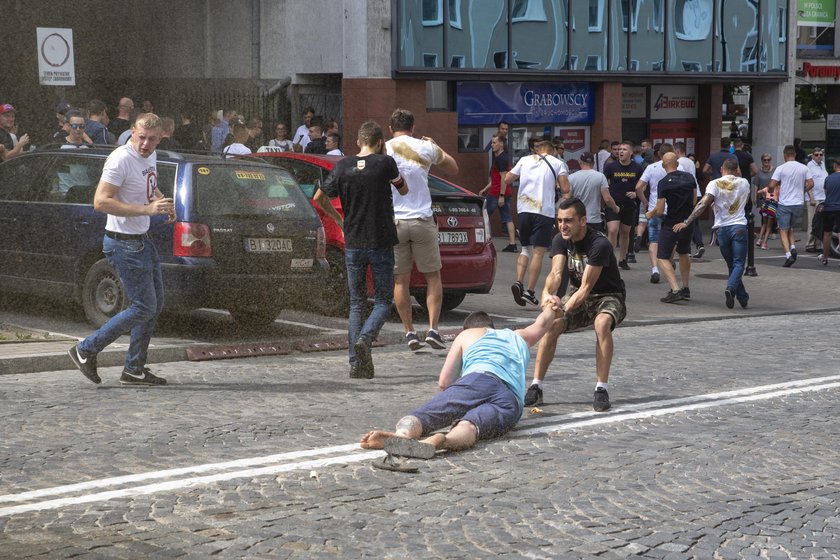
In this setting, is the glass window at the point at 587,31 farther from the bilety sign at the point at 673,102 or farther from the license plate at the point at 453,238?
the license plate at the point at 453,238

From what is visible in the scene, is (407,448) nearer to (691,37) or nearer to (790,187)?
(790,187)

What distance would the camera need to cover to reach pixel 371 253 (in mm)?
10305

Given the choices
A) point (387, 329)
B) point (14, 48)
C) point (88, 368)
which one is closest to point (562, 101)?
point (14, 48)

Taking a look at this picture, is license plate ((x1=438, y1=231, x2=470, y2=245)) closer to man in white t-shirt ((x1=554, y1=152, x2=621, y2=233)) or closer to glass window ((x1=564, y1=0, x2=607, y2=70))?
man in white t-shirt ((x1=554, y1=152, x2=621, y2=233))

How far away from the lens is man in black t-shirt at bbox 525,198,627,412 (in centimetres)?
870

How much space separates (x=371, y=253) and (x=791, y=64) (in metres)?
21.3

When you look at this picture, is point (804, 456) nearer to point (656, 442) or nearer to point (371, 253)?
point (656, 442)

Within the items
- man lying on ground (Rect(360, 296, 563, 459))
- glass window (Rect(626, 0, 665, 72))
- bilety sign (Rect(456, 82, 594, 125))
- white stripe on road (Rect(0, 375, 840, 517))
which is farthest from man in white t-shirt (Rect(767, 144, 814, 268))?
man lying on ground (Rect(360, 296, 563, 459))

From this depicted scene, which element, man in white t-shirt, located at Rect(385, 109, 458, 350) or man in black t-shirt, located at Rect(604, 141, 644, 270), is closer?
man in white t-shirt, located at Rect(385, 109, 458, 350)

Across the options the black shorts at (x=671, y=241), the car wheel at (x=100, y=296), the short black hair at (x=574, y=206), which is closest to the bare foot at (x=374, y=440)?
the short black hair at (x=574, y=206)

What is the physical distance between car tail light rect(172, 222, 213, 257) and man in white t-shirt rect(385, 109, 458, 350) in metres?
1.62

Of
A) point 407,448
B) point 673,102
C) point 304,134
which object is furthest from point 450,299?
point 673,102

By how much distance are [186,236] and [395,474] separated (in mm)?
5104

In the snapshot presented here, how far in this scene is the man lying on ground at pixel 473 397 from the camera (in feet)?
23.6
